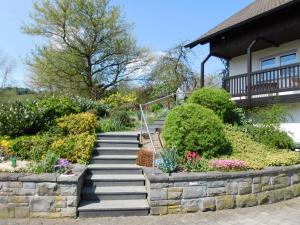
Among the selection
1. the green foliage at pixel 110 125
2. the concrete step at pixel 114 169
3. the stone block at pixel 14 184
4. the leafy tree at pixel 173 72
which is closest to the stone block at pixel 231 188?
the concrete step at pixel 114 169

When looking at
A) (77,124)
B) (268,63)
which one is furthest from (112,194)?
(268,63)

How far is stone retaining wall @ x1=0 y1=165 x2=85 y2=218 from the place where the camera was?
5719 mm

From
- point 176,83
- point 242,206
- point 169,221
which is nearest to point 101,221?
point 169,221

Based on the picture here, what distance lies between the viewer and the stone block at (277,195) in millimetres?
6780

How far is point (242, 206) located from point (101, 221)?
2.77 meters

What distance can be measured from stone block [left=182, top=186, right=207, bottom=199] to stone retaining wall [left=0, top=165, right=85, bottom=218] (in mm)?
1994

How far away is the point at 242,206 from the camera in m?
6.41

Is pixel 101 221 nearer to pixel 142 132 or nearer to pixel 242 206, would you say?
pixel 242 206

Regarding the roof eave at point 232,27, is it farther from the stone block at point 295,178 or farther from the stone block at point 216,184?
the stone block at point 216,184

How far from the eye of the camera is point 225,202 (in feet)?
20.6

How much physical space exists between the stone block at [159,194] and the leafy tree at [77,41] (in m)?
16.9

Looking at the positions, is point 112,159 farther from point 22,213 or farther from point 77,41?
point 77,41

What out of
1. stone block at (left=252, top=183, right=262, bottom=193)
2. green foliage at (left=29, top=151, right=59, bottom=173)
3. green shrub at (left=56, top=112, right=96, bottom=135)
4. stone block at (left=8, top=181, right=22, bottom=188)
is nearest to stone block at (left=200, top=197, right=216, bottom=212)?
stone block at (left=252, top=183, right=262, bottom=193)

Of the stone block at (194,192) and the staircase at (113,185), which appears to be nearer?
the staircase at (113,185)
